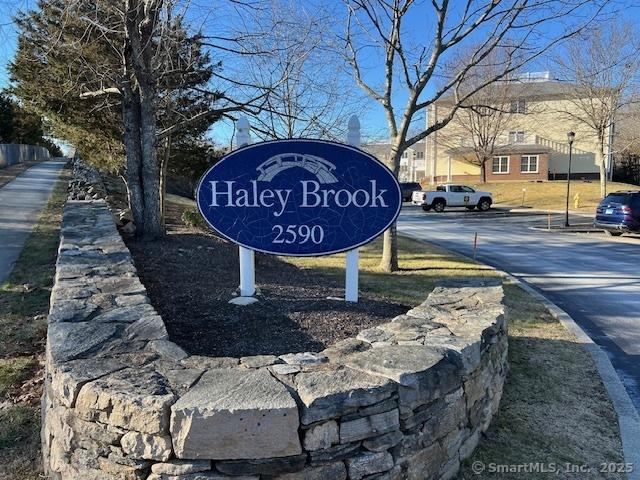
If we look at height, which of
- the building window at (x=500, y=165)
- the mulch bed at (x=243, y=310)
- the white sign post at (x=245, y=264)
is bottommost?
the mulch bed at (x=243, y=310)

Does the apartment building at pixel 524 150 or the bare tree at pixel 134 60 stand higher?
the apartment building at pixel 524 150

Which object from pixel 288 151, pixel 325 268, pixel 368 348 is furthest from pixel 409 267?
pixel 368 348

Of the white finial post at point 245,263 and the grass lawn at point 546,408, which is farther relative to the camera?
the white finial post at point 245,263

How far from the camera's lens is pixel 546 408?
13.2 ft

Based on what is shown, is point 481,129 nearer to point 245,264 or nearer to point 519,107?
point 519,107

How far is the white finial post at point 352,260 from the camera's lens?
16.6 ft

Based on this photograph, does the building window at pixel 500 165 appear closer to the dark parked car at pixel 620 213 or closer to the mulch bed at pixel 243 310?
the dark parked car at pixel 620 213

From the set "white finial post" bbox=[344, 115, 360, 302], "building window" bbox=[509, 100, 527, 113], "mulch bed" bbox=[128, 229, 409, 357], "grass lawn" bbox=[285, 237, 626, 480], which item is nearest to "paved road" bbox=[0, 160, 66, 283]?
"mulch bed" bbox=[128, 229, 409, 357]

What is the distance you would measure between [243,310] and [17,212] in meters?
12.0

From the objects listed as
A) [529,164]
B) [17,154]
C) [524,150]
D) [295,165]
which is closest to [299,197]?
[295,165]

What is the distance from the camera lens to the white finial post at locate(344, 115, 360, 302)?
505 cm

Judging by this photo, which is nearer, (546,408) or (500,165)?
(546,408)

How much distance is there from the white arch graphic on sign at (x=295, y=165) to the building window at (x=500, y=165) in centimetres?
4402

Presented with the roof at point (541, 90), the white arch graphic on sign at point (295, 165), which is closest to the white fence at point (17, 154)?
the roof at point (541, 90)
